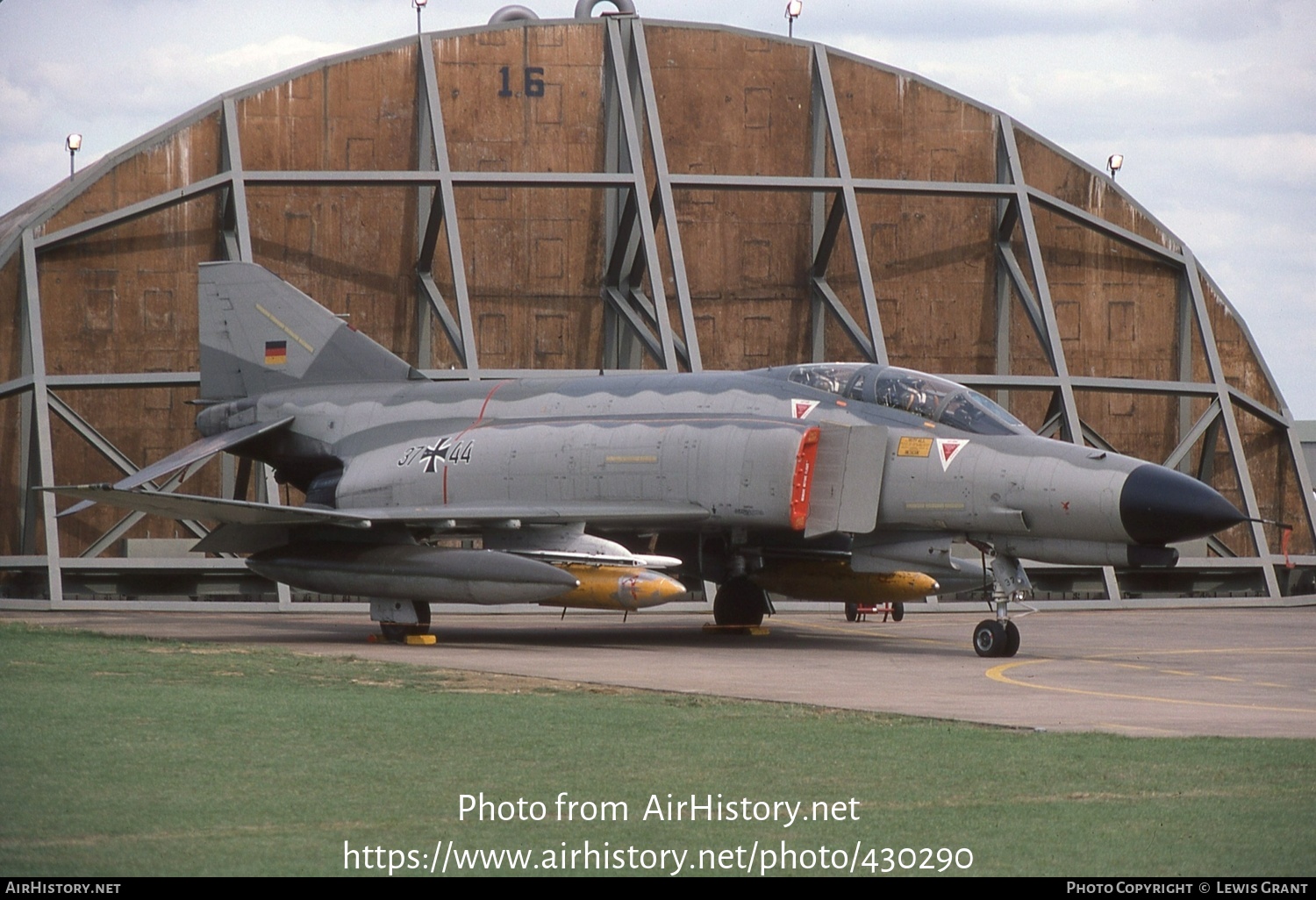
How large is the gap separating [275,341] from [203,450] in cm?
Answer: 194

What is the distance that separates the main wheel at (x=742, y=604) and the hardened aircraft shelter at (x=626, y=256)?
247 inches

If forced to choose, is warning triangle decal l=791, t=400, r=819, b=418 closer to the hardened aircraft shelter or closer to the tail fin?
the tail fin

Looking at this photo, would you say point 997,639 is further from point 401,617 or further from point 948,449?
point 401,617

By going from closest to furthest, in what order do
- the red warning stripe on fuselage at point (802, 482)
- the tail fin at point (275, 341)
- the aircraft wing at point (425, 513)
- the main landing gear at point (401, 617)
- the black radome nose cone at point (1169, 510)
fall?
the black radome nose cone at point (1169, 510), the red warning stripe on fuselage at point (802, 482), the aircraft wing at point (425, 513), the main landing gear at point (401, 617), the tail fin at point (275, 341)

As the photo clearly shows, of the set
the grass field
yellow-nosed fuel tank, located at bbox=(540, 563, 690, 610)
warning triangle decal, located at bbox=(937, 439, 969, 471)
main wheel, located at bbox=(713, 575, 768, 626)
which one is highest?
warning triangle decal, located at bbox=(937, 439, 969, 471)

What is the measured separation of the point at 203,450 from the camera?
1991 centimetres

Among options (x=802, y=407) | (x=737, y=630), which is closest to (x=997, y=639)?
(x=802, y=407)

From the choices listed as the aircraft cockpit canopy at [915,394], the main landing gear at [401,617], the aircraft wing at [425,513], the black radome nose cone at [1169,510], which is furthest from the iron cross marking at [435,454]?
the black radome nose cone at [1169,510]

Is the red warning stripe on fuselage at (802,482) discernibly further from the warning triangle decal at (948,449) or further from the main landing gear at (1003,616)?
the main landing gear at (1003,616)

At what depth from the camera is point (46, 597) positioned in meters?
23.7

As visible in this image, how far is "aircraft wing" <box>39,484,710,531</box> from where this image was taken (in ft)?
55.3

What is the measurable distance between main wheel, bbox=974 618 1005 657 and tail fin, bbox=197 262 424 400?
354 inches

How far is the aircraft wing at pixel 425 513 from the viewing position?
16859 millimetres

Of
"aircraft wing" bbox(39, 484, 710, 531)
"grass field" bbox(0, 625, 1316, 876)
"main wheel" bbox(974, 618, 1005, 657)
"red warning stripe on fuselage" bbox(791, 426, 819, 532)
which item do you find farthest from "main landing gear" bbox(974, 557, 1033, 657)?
"grass field" bbox(0, 625, 1316, 876)
